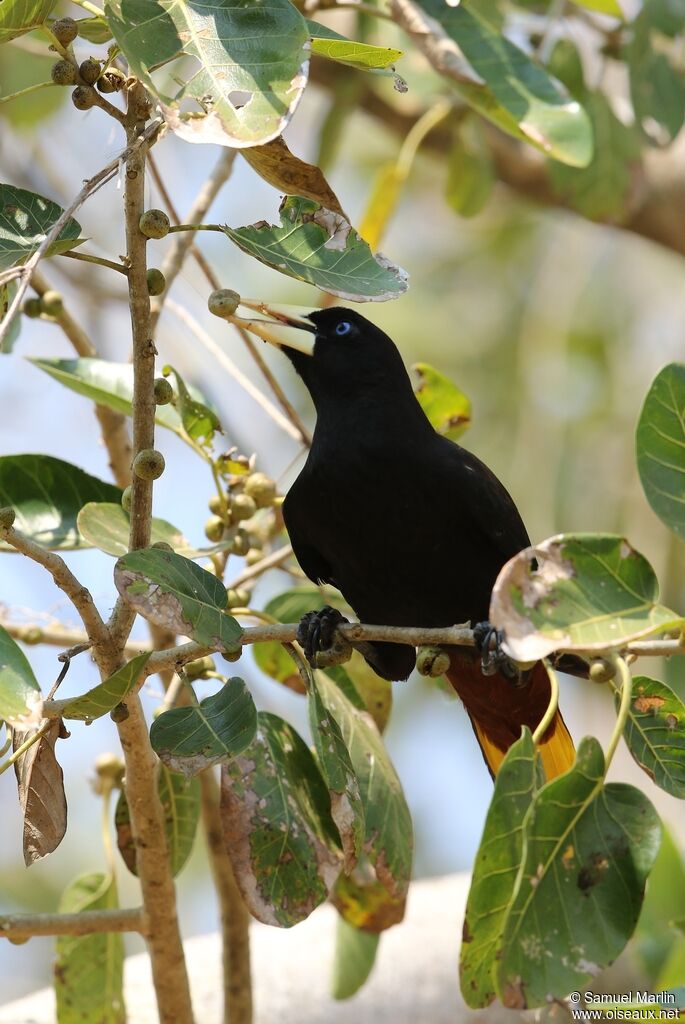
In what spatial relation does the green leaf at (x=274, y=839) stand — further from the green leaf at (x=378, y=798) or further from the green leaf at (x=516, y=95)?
the green leaf at (x=516, y=95)

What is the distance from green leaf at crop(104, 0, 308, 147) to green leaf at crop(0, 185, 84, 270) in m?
0.28

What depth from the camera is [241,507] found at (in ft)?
8.37

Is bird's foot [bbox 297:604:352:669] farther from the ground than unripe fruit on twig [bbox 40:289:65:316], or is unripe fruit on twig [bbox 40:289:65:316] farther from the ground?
unripe fruit on twig [bbox 40:289:65:316]

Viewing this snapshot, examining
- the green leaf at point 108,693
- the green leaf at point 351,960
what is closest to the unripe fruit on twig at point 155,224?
the green leaf at point 108,693

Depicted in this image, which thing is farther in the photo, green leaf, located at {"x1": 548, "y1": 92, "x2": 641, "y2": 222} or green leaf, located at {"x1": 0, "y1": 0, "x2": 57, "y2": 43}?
green leaf, located at {"x1": 548, "y1": 92, "x2": 641, "y2": 222}

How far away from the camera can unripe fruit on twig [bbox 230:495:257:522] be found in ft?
8.37

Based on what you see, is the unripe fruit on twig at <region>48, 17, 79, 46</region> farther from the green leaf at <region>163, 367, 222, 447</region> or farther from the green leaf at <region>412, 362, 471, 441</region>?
the green leaf at <region>412, 362, 471, 441</region>

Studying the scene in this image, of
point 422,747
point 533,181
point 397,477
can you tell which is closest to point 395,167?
point 533,181

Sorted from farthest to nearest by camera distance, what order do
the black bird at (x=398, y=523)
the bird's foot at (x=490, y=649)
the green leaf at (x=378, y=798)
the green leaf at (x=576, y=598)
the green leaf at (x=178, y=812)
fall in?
the black bird at (x=398, y=523)
the green leaf at (x=178, y=812)
the bird's foot at (x=490, y=649)
the green leaf at (x=378, y=798)
the green leaf at (x=576, y=598)

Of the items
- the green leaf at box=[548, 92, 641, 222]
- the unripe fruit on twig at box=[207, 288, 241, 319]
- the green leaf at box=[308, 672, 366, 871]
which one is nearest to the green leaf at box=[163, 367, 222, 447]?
the unripe fruit on twig at box=[207, 288, 241, 319]

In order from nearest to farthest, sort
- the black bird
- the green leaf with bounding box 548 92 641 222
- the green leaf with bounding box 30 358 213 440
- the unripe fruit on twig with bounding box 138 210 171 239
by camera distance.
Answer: the unripe fruit on twig with bounding box 138 210 171 239 < the green leaf with bounding box 30 358 213 440 < the black bird < the green leaf with bounding box 548 92 641 222

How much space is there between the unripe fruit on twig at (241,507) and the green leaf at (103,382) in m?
0.16

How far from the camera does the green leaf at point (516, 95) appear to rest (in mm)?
2756

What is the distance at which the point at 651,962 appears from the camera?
3455 mm
